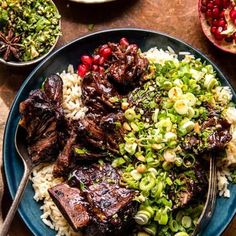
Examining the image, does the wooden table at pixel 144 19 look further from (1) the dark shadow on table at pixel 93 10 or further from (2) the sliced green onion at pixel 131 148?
(2) the sliced green onion at pixel 131 148

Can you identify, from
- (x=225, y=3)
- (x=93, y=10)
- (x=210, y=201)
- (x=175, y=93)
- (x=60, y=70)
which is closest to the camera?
(x=210, y=201)

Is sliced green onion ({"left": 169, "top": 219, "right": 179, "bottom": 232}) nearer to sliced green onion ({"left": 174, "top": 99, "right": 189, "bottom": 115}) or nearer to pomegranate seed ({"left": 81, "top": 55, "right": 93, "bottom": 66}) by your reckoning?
sliced green onion ({"left": 174, "top": 99, "right": 189, "bottom": 115})

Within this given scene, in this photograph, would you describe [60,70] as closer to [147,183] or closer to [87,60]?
[87,60]

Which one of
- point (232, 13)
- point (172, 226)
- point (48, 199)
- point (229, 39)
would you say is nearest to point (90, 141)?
point (48, 199)

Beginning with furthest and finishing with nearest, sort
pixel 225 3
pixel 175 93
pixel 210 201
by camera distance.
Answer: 1. pixel 225 3
2. pixel 175 93
3. pixel 210 201

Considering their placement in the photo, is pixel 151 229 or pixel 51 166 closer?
pixel 151 229

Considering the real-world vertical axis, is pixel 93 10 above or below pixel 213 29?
below

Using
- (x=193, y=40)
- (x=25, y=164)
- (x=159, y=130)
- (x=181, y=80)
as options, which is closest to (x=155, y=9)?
(x=193, y=40)

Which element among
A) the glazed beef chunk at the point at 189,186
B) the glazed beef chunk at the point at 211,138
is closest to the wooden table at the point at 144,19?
the glazed beef chunk at the point at 211,138
